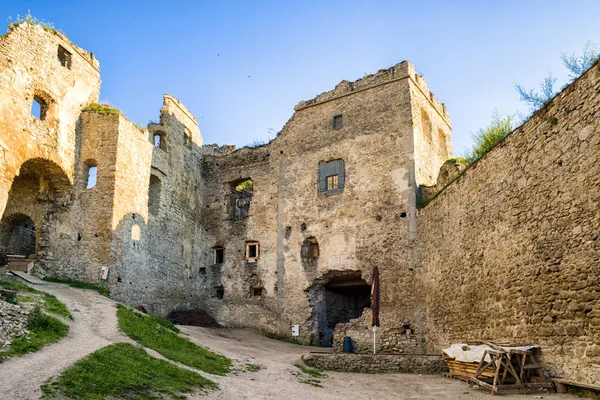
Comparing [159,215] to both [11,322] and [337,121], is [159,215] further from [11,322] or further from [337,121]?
[11,322]

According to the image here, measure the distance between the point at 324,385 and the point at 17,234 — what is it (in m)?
13.7

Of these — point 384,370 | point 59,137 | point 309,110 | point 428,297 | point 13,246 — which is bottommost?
point 384,370

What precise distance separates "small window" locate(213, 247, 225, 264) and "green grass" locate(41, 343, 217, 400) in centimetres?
1233

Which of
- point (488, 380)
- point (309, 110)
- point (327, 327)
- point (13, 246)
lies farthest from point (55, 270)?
point (488, 380)

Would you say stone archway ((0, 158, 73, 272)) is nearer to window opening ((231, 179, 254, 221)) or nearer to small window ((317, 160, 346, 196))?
window opening ((231, 179, 254, 221))

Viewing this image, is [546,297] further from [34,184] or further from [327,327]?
[34,184]

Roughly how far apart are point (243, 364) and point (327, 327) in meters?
7.37

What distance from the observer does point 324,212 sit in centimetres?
1970

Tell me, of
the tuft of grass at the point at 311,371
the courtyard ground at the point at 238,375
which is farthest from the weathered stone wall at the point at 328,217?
the tuft of grass at the point at 311,371

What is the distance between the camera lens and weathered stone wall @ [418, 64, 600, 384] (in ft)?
28.1

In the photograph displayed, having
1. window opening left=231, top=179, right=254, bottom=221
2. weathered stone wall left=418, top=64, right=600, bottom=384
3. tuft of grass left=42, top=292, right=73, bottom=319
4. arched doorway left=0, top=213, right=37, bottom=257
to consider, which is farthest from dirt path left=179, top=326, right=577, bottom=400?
window opening left=231, top=179, right=254, bottom=221

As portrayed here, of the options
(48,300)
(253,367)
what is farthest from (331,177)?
(48,300)

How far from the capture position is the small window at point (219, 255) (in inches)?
884

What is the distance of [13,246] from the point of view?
18.6 meters
